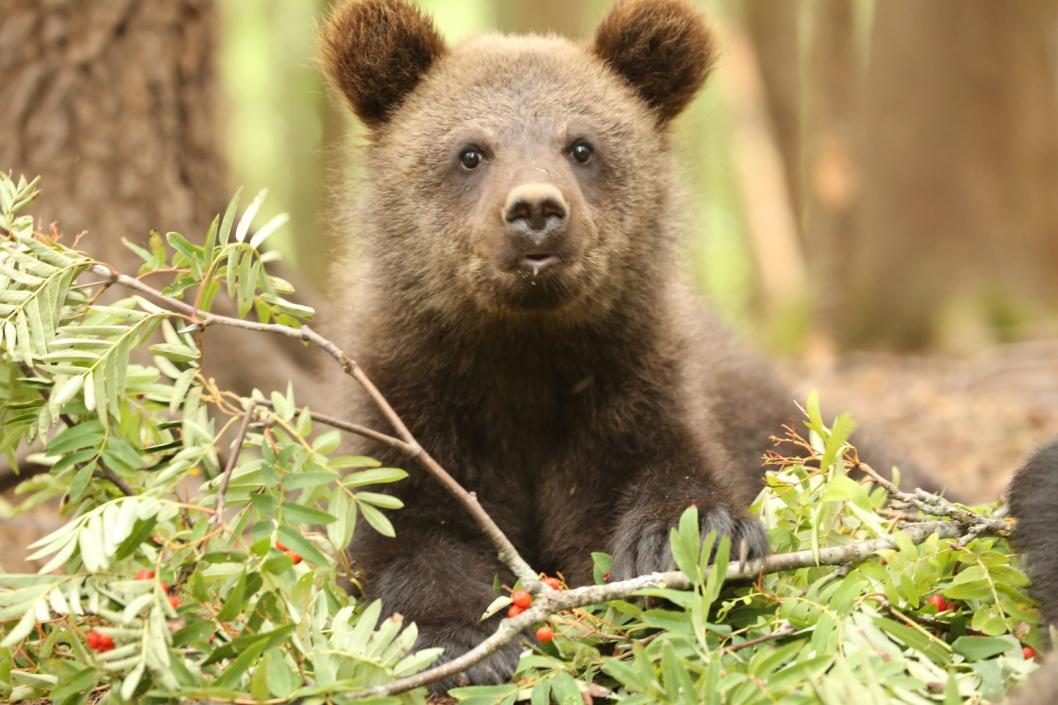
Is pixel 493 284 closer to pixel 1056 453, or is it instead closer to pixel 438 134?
pixel 438 134

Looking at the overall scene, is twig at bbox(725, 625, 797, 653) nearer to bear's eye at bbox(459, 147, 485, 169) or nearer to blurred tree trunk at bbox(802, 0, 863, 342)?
bear's eye at bbox(459, 147, 485, 169)

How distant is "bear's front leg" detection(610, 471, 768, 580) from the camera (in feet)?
12.1

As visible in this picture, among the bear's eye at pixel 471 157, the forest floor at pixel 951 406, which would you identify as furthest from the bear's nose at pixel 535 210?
the forest floor at pixel 951 406

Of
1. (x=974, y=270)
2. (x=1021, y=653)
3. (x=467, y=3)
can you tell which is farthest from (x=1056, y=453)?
(x=467, y=3)

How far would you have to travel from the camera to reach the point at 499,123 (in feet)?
15.1

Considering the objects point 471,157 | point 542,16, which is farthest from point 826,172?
point 471,157

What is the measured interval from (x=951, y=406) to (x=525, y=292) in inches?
207

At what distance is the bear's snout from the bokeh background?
1360mm

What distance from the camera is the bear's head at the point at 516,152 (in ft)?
13.9

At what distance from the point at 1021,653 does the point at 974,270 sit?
8.25 m

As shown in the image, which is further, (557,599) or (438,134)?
(438,134)

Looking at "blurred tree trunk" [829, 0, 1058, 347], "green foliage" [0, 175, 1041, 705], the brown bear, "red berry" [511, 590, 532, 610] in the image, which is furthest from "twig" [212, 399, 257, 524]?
"blurred tree trunk" [829, 0, 1058, 347]

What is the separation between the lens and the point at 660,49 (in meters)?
5.04

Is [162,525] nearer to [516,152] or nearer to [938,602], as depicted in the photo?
[516,152]
